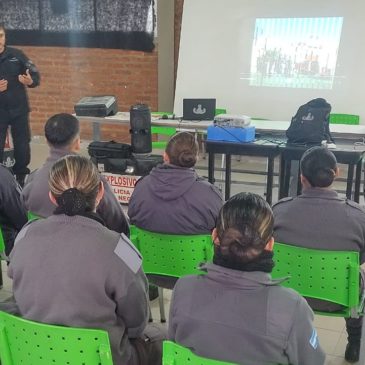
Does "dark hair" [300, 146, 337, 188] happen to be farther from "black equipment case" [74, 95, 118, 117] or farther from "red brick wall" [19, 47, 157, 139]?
"red brick wall" [19, 47, 157, 139]

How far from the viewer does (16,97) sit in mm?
4543

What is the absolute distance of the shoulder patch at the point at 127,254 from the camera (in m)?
1.48

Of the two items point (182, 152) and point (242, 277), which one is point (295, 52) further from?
point (242, 277)

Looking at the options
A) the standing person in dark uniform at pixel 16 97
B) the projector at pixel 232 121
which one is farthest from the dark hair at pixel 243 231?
the standing person in dark uniform at pixel 16 97

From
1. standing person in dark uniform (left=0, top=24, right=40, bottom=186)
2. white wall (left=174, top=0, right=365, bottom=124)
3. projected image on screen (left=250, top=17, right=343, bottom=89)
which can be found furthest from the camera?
projected image on screen (left=250, top=17, right=343, bottom=89)

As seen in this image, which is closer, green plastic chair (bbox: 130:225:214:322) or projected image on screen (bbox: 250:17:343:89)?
green plastic chair (bbox: 130:225:214:322)

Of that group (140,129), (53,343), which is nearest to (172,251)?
(53,343)

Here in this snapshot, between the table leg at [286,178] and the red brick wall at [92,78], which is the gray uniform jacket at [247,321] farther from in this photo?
the red brick wall at [92,78]

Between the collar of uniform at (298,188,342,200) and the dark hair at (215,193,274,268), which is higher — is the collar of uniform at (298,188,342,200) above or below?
below

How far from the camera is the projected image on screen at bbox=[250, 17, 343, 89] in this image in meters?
5.55

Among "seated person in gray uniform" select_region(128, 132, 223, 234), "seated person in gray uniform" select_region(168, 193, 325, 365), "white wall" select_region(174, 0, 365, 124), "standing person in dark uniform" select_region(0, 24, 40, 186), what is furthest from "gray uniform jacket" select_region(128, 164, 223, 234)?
"white wall" select_region(174, 0, 365, 124)

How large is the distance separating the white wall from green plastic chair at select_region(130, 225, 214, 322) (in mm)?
3957

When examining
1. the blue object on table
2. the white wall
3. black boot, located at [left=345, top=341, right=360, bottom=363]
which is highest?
the white wall

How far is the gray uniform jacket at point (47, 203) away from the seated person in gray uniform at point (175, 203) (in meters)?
0.09
